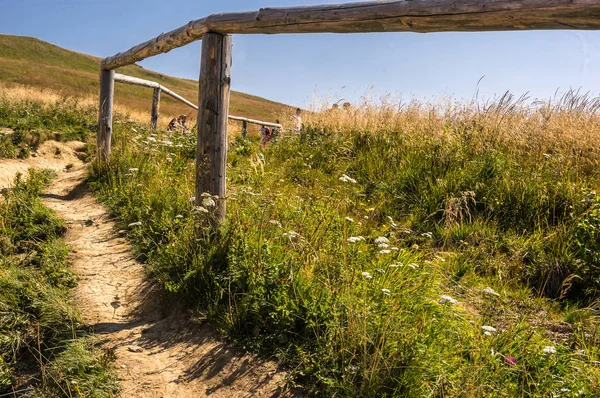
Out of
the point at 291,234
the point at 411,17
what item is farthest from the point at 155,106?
the point at 411,17

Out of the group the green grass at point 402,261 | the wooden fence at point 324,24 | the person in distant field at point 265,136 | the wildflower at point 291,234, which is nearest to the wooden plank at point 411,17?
the wooden fence at point 324,24

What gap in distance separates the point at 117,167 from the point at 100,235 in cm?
204

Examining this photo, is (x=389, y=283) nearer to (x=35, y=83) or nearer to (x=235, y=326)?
(x=235, y=326)

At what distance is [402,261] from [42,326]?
10.2 ft

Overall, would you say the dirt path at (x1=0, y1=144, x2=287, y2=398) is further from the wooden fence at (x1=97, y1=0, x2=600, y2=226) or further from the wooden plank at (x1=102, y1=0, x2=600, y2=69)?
the wooden plank at (x1=102, y1=0, x2=600, y2=69)

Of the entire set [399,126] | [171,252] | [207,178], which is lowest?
[171,252]

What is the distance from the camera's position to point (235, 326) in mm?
3285

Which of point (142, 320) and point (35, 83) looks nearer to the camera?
point (142, 320)

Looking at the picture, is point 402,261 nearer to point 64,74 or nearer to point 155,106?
point 155,106

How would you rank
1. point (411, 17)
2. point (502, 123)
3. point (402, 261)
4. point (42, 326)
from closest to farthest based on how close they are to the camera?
point (411, 17) → point (42, 326) → point (402, 261) → point (502, 123)

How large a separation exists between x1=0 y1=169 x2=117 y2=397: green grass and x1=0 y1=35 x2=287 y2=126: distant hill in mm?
34841

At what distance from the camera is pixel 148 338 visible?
3.51 m

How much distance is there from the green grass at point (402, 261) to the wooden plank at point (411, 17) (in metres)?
1.64

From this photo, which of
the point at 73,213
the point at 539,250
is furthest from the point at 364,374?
the point at 73,213
